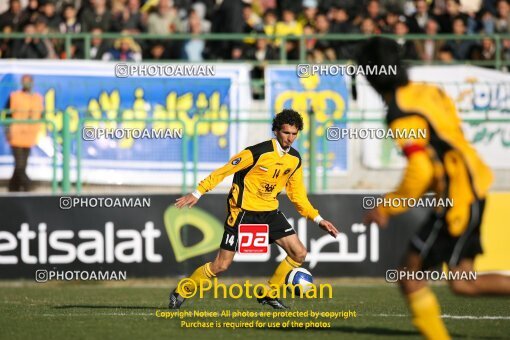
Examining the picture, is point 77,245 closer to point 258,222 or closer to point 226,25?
point 258,222

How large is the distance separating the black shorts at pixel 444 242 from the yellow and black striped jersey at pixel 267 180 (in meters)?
3.35

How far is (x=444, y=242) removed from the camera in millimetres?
8594

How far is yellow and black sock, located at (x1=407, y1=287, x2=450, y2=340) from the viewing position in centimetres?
832

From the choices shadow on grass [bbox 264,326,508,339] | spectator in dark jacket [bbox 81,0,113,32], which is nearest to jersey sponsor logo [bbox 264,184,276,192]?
shadow on grass [bbox 264,326,508,339]

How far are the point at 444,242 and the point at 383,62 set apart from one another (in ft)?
4.90

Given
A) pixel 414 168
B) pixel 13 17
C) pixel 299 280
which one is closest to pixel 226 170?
pixel 299 280

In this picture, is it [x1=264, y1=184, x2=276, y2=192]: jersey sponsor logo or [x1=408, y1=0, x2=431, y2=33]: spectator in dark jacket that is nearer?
[x1=264, y1=184, x2=276, y2=192]: jersey sponsor logo

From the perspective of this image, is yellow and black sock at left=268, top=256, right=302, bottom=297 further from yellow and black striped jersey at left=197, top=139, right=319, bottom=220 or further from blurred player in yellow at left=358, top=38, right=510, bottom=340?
blurred player in yellow at left=358, top=38, right=510, bottom=340

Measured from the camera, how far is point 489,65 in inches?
783

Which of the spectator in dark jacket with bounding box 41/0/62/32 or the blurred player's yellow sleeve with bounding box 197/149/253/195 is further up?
the spectator in dark jacket with bounding box 41/0/62/32

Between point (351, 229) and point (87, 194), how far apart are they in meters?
3.91

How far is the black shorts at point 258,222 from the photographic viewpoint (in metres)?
11.8

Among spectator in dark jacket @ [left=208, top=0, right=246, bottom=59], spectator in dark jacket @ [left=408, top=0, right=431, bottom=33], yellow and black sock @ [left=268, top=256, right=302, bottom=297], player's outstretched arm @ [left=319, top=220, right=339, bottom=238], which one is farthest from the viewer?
spectator in dark jacket @ [left=408, top=0, right=431, bottom=33]

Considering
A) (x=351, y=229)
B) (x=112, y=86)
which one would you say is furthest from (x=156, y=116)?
(x=351, y=229)
